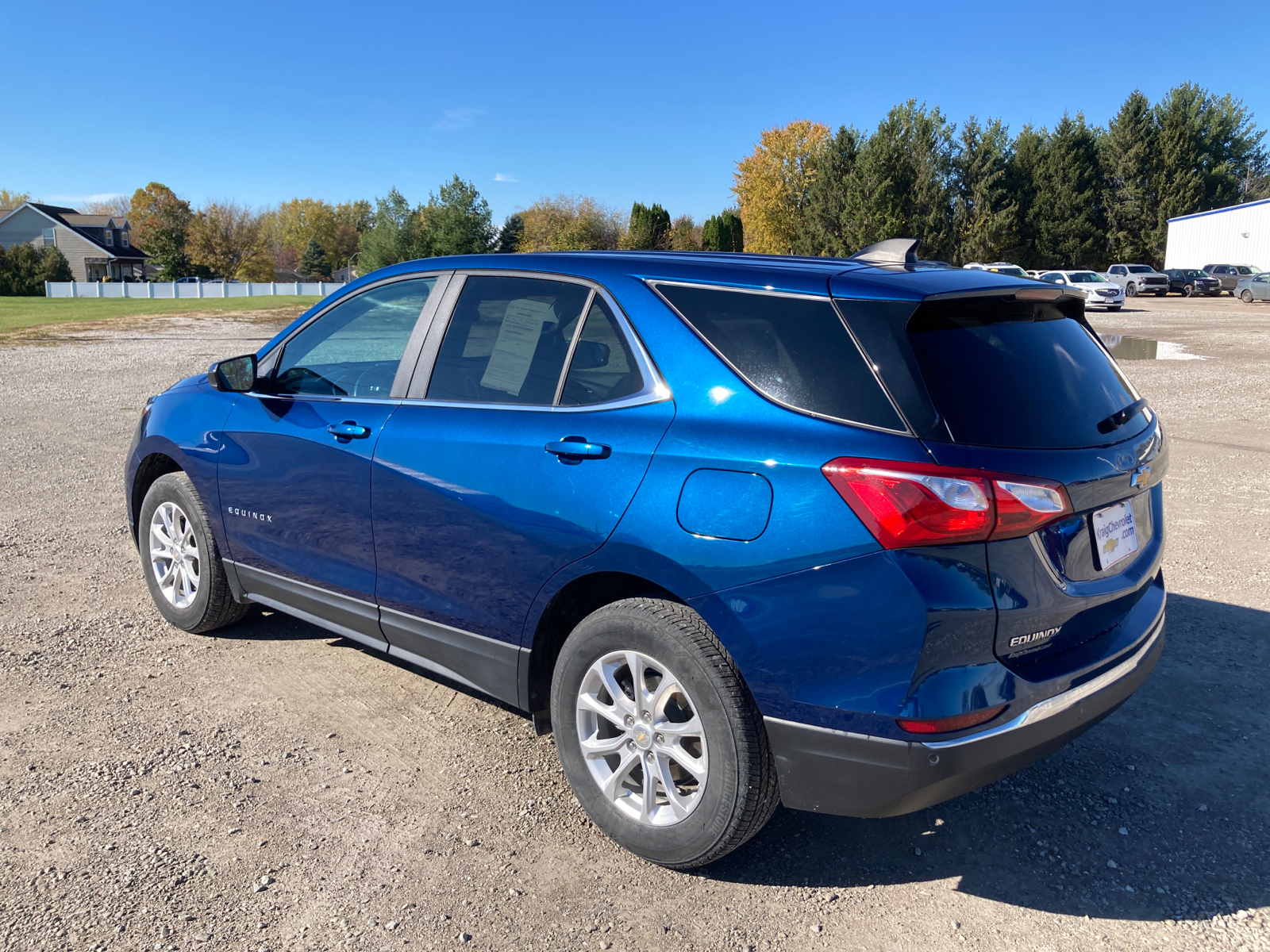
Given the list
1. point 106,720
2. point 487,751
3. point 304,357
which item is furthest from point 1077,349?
point 106,720

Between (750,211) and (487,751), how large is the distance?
8280cm

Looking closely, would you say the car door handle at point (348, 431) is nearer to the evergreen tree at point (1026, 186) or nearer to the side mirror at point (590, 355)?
the side mirror at point (590, 355)

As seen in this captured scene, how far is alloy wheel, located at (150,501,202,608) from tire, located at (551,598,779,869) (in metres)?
2.44

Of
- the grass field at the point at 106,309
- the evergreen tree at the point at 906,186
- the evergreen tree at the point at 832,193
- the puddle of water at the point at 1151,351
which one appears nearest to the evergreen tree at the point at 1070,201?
the evergreen tree at the point at 906,186

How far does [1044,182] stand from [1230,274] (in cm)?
1898

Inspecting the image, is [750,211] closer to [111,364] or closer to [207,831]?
[111,364]

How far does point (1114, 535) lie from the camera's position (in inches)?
109

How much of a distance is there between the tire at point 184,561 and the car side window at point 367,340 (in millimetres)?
844

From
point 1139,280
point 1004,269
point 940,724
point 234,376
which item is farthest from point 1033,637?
point 1139,280

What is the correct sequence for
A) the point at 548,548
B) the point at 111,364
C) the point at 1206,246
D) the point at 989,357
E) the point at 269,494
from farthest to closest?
the point at 1206,246 < the point at 111,364 < the point at 269,494 < the point at 548,548 < the point at 989,357

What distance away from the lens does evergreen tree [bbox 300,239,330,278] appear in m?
111

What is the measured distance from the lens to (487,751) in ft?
11.8

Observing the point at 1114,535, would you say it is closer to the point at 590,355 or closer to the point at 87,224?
the point at 590,355

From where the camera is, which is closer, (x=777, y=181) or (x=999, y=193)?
(x=999, y=193)
